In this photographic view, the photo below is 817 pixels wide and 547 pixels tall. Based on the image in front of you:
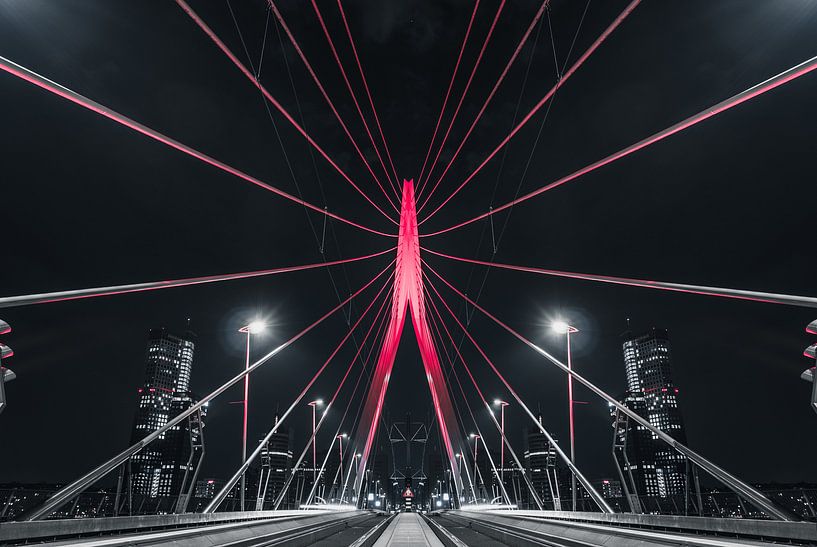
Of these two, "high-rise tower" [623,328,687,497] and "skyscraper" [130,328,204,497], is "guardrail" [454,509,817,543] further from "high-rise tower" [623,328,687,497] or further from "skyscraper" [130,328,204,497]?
"high-rise tower" [623,328,687,497]

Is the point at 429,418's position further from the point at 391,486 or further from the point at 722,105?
the point at 722,105

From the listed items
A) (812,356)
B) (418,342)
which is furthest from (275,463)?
(812,356)

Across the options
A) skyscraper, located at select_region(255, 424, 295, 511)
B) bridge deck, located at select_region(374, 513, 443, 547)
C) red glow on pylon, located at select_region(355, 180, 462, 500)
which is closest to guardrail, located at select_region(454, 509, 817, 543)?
bridge deck, located at select_region(374, 513, 443, 547)

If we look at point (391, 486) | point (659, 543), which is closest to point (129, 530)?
point (659, 543)

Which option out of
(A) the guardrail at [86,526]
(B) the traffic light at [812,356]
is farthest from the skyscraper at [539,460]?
(B) the traffic light at [812,356]

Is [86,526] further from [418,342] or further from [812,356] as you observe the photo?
[418,342]

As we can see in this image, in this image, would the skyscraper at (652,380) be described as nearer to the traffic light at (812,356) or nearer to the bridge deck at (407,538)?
the bridge deck at (407,538)

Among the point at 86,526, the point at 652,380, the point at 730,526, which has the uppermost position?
the point at 652,380

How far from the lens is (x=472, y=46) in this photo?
19703 millimetres

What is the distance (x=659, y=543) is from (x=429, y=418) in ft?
418

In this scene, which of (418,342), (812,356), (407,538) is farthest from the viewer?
(418,342)

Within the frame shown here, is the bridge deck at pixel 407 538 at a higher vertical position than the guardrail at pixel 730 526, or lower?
lower

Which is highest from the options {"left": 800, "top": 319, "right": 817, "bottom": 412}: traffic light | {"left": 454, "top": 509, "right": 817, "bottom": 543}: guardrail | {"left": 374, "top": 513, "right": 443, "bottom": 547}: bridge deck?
{"left": 800, "top": 319, "right": 817, "bottom": 412}: traffic light

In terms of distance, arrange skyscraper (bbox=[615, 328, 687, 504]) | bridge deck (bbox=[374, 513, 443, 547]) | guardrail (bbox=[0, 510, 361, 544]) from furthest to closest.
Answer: skyscraper (bbox=[615, 328, 687, 504]), bridge deck (bbox=[374, 513, 443, 547]), guardrail (bbox=[0, 510, 361, 544])
